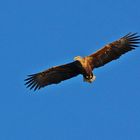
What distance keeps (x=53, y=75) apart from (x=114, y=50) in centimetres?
222

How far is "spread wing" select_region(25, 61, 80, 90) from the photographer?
22.6 metres

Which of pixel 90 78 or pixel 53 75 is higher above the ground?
pixel 53 75

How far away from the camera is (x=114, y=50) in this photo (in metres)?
22.7

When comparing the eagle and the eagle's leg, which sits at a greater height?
the eagle

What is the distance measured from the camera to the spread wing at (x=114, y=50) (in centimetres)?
2272

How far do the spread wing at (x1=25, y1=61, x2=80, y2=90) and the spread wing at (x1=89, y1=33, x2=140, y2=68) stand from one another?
78 centimetres

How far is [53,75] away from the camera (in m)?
23.1

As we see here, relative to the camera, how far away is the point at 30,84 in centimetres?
2339

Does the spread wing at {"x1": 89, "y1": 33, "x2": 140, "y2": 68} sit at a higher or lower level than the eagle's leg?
higher

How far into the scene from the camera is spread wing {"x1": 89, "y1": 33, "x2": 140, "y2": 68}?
2272 cm

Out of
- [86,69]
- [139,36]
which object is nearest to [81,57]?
[86,69]

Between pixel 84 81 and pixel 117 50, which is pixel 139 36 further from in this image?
pixel 84 81

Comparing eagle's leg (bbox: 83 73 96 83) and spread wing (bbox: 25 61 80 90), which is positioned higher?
spread wing (bbox: 25 61 80 90)

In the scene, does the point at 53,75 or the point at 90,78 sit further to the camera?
the point at 53,75
